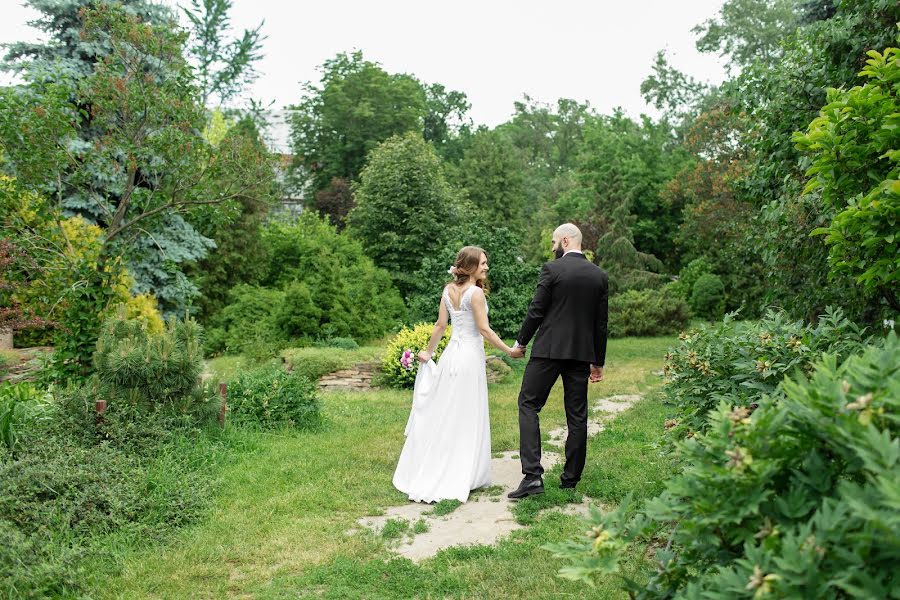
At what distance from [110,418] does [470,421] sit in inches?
119

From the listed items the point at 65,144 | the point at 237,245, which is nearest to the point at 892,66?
the point at 65,144

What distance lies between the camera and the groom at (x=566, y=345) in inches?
216

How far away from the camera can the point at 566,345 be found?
5.46 m

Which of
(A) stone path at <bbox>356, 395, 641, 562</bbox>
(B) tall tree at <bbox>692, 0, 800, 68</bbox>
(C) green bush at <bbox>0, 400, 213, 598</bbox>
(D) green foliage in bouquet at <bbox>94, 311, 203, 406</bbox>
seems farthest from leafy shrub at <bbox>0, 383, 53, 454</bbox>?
(B) tall tree at <bbox>692, 0, 800, 68</bbox>

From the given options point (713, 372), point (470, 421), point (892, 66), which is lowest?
point (470, 421)

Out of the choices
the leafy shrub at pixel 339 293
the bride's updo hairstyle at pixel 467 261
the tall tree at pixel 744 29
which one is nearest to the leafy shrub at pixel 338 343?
the leafy shrub at pixel 339 293

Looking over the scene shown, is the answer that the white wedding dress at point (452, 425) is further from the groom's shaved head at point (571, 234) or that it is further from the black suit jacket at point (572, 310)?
the groom's shaved head at point (571, 234)

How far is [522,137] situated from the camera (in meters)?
55.3

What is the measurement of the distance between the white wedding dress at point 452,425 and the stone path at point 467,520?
0.59ft

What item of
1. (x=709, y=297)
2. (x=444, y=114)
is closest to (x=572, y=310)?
(x=709, y=297)

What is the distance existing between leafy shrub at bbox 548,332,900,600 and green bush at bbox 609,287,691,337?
18.4 metres

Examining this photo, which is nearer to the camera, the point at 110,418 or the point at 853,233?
the point at 853,233

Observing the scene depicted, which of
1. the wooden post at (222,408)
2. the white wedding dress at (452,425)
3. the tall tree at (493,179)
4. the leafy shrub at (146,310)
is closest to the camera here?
the white wedding dress at (452,425)

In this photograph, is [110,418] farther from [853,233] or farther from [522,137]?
[522,137]
